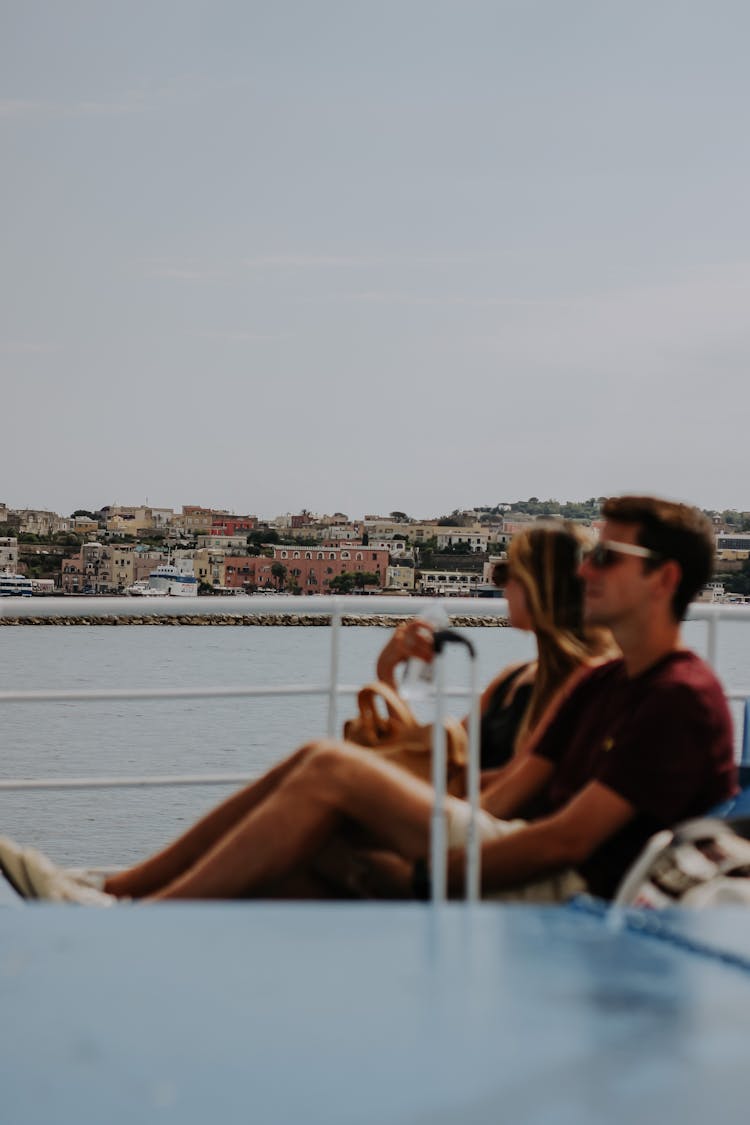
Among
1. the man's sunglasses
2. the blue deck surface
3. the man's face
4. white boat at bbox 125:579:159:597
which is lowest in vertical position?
white boat at bbox 125:579:159:597

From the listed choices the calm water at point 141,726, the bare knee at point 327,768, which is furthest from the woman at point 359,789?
the calm water at point 141,726

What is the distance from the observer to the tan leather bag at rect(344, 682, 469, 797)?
2.54m

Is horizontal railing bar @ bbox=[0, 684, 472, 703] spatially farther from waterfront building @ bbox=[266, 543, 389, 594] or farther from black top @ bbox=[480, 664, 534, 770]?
waterfront building @ bbox=[266, 543, 389, 594]

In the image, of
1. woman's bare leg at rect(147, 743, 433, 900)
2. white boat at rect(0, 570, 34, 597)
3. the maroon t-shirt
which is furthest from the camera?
white boat at rect(0, 570, 34, 597)

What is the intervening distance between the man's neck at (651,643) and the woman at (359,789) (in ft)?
0.77

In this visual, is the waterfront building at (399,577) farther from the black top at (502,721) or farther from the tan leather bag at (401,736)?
the tan leather bag at (401,736)

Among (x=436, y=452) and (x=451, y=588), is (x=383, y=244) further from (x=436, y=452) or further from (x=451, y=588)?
(x=451, y=588)

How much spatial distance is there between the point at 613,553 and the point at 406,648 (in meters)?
0.53

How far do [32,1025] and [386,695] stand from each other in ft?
4.06

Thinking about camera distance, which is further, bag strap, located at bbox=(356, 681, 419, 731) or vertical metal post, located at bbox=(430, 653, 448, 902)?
bag strap, located at bbox=(356, 681, 419, 731)

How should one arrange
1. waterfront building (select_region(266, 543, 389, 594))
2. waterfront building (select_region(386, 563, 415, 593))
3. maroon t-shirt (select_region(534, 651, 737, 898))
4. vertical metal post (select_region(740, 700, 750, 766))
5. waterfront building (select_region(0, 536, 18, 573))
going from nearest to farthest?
maroon t-shirt (select_region(534, 651, 737, 898)) → vertical metal post (select_region(740, 700, 750, 766)) → waterfront building (select_region(386, 563, 415, 593)) → waterfront building (select_region(266, 543, 389, 594)) → waterfront building (select_region(0, 536, 18, 573))

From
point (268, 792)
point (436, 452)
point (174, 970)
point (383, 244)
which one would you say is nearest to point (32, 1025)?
point (174, 970)

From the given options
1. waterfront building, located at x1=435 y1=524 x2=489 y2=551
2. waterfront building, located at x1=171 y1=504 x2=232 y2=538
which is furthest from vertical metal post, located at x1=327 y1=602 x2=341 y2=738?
waterfront building, located at x1=171 y1=504 x2=232 y2=538

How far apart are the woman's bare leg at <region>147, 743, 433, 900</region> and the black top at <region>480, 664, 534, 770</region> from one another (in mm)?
579
